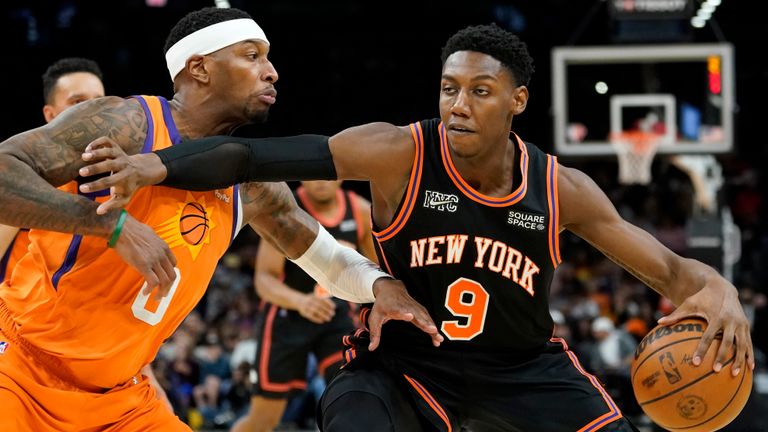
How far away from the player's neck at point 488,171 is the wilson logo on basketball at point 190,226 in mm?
939

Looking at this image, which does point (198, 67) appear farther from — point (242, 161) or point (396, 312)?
point (396, 312)

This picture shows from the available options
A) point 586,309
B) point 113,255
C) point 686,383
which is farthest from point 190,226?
A: point 586,309

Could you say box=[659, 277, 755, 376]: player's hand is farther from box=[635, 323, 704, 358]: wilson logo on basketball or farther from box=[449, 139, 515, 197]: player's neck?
box=[449, 139, 515, 197]: player's neck

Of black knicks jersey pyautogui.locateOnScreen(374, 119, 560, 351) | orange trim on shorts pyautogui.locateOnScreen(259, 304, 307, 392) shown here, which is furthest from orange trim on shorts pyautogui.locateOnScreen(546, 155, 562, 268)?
orange trim on shorts pyautogui.locateOnScreen(259, 304, 307, 392)

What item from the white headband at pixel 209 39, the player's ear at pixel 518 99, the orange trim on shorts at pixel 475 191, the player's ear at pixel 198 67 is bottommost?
the orange trim on shorts at pixel 475 191

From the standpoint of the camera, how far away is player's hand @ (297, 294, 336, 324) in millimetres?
6039

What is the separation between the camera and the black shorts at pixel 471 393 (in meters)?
3.60

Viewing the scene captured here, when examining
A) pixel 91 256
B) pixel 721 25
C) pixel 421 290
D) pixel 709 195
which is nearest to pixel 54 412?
pixel 91 256

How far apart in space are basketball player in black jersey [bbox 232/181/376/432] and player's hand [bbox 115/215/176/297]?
319 cm

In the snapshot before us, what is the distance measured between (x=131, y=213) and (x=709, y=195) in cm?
1040

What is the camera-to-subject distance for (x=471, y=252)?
143 inches

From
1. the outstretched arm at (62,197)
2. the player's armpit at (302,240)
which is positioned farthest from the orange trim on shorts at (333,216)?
the outstretched arm at (62,197)

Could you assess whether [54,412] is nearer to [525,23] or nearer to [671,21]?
[671,21]

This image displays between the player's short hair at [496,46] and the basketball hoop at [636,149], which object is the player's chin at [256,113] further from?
the basketball hoop at [636,149]
